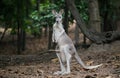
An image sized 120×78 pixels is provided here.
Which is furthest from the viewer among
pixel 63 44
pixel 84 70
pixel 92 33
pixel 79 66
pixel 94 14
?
pixel 94 14

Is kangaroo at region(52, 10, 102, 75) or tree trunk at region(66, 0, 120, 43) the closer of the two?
kangaroo at region(52, 10, 102, 75)

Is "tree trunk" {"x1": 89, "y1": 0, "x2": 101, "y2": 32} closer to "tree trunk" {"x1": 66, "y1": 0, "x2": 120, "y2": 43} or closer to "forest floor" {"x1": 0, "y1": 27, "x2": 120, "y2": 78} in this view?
"tree trunk" {"x1": 66, "y1": 0, "x2": 120, "y2": 43}

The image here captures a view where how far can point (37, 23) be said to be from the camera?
26.6 metres

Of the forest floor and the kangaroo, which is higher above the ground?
the kangaroo

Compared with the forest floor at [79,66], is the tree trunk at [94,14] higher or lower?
higher

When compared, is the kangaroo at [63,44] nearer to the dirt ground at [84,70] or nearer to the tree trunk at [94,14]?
the dirt ground at [84,70]

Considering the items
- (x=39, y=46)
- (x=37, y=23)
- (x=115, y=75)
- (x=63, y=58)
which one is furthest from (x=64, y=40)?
(x=39, y=46)

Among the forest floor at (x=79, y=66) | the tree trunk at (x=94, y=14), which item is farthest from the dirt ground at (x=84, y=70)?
the tree trunk at (x=94, y=14)

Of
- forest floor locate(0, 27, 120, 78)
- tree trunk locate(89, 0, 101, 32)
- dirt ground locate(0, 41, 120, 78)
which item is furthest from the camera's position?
tree trunk locate(89, 0, 101, 32)

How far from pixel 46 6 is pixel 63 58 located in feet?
53.4

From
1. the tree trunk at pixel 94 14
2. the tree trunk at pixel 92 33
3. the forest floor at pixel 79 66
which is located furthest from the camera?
the tree trunk at pixel 94 14

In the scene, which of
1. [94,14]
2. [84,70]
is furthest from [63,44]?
[94,14]

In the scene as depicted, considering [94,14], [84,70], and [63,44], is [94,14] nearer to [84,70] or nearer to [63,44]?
[84,70]

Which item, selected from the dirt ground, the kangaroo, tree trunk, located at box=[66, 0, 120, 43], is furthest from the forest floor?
the kangaroo
